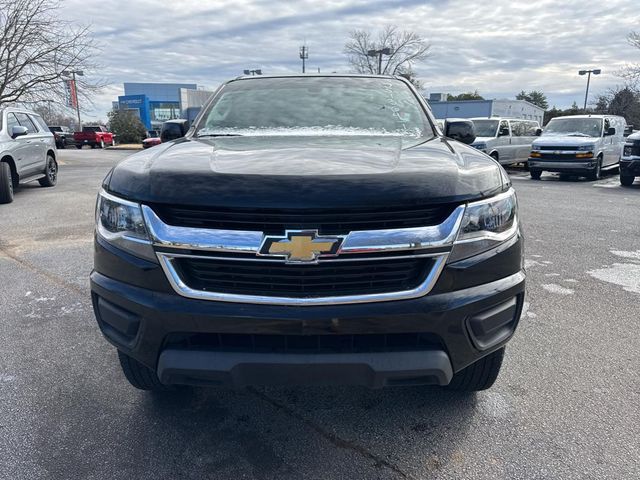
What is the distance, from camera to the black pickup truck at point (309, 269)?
6.02 feet

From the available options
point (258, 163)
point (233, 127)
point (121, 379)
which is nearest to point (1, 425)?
point (121, 379)

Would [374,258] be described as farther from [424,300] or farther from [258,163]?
[258,163]

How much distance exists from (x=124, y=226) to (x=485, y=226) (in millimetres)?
1464

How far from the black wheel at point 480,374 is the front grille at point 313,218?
34.7 inches

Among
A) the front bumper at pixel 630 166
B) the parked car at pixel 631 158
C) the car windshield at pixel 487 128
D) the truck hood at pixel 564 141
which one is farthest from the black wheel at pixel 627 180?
the car windshield at pixel 487 128

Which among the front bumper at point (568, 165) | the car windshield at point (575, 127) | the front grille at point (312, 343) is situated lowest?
the front bumper at point (568, 165)

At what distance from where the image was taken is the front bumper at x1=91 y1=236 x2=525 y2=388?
1853mm

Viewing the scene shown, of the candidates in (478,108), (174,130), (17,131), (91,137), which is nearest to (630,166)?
(174,130)

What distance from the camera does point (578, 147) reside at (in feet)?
44.7

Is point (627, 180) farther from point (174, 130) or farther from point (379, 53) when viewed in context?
point (379, 53)

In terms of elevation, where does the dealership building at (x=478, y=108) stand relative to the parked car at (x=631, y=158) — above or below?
above

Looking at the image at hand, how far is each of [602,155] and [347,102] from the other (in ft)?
44.5

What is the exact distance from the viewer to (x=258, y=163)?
2070mm

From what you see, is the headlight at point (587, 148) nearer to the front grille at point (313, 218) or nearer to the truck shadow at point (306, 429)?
the truck shadow at point (306, 429)
